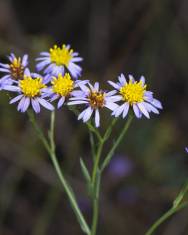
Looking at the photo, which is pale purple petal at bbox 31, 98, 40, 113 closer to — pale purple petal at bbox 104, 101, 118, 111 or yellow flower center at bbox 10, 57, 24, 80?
yellow flower center at bbox 10, 57, 24, 80

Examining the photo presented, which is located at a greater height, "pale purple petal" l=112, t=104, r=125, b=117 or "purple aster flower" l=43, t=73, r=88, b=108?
"purple aster flower" l=43, t=73, r=88, b=108

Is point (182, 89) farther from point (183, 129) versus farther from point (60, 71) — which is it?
point (60, 71)

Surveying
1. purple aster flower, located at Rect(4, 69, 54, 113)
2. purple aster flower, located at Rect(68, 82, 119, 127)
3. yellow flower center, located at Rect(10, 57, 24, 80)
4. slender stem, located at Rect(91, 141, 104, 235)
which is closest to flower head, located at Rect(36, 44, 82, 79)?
yellow flower center, located at Rect(10, 57, 24, 80)

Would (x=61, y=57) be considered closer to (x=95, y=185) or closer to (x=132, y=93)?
(x=132, y=93)

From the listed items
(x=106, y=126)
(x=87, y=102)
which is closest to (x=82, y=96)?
(x=87, y=102)

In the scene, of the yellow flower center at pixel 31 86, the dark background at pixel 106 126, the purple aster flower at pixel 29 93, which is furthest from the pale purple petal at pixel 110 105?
the dark background at pixel 106 126
